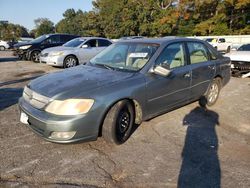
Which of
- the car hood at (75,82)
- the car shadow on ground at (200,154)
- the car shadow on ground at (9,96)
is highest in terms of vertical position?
the car hood at (75,82)

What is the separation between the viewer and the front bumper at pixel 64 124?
3424mm

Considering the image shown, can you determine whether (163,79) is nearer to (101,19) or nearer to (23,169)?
(23,169)

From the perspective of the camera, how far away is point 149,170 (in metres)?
3.33

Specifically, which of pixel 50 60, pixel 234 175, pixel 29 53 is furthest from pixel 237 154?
pixel 29 53

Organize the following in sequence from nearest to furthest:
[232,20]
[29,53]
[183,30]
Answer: [29,53], [232,20], [183,30]

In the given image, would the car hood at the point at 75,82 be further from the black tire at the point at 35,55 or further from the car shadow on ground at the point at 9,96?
the black tire at the point at 35,55

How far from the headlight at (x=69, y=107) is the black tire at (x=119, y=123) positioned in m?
0.40

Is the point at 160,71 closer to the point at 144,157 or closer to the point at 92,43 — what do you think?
the point at 144,157

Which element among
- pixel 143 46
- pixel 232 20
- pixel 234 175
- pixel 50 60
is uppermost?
pixel 232 20

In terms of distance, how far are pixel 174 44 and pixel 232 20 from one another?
42.6 meters

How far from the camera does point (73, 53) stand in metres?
11.5

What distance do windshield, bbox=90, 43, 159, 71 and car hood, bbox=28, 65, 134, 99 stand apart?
273 mm

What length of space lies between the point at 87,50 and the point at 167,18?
39179 mm

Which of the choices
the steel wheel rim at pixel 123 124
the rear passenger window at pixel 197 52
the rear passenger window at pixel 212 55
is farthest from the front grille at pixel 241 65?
the steel wheel rim at pixel 123 124
